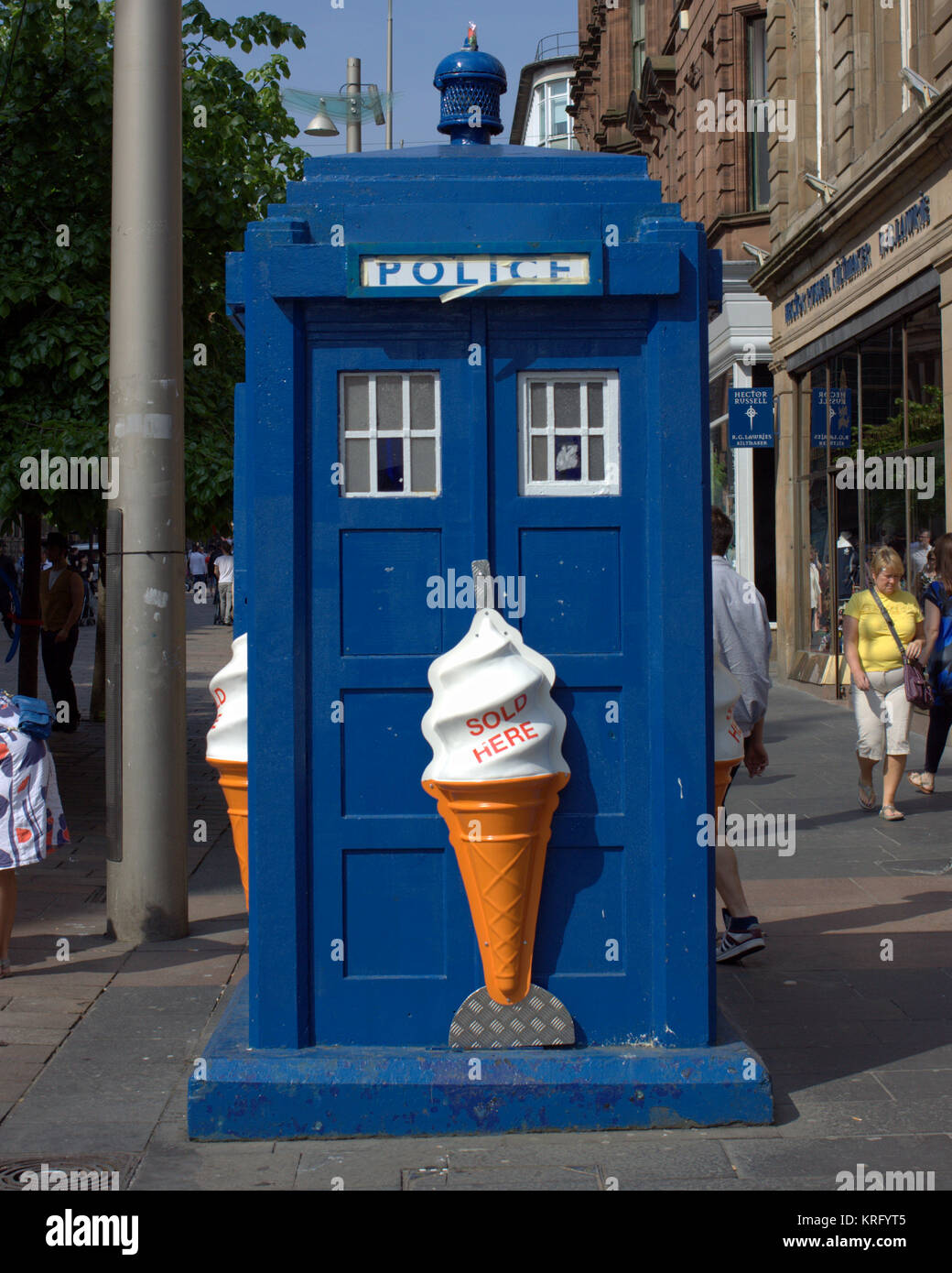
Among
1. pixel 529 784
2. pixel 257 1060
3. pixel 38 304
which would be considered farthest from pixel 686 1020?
pixel 38 304

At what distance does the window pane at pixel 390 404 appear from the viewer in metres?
4.23

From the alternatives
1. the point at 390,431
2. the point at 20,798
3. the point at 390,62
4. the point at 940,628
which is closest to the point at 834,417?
the point at 940,628

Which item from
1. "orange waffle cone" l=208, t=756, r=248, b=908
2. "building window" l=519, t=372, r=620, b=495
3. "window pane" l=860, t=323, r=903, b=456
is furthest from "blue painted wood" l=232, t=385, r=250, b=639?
"window pane" l=860, t=323, r=903, b=456

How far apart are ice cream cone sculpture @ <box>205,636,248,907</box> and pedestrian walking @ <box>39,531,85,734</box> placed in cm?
972

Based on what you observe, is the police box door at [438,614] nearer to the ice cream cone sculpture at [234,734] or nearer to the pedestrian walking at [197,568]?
the ice cream cone sculpture at [234,734]

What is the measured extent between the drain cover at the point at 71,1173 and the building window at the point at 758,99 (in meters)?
21.2

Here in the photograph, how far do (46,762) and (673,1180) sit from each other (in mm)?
3435

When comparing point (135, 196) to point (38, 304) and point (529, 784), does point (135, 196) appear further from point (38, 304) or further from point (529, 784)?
point (529, 784)

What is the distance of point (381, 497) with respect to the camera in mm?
4230

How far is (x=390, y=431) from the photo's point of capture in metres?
4.23

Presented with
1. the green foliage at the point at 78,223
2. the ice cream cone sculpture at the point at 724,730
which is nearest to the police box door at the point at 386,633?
the ice cream cone sculpture at the point at 724,730

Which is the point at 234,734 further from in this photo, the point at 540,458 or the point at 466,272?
the point at 466,272

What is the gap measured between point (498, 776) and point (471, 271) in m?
1.44

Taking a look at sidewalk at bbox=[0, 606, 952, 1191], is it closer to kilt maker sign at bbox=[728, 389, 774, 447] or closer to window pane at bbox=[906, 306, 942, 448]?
window pane at bbox=[906, 306, 942, 448]
